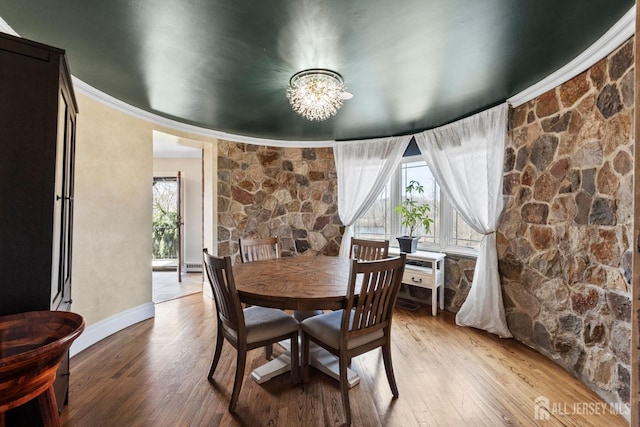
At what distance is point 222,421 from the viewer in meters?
1.61

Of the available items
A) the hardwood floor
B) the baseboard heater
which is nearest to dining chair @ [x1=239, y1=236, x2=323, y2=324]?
the hardwood floor

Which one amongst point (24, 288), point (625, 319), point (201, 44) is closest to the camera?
point (24, 288)

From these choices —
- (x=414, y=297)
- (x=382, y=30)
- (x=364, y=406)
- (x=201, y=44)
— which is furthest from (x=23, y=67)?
(x=414, y=297)

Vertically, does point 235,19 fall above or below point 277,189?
above

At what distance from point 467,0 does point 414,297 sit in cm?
320

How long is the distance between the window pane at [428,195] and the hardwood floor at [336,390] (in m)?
1.39

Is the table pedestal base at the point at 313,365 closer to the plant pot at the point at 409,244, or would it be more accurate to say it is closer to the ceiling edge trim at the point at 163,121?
the plant pot at the point at 409,244

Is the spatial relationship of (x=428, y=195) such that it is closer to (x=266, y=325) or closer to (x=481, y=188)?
(x=481, y=188)

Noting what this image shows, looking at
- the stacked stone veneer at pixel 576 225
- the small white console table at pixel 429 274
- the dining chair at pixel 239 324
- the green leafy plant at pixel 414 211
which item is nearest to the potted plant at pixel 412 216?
the green leafy plant at pixel 414 211

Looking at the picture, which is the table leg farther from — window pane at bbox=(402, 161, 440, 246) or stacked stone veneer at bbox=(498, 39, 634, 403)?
window pane at bbox=(402, 161, 440, 246)

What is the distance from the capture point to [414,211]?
349 centimetres

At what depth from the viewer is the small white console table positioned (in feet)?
10.3

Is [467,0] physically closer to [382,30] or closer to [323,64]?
[382,30]

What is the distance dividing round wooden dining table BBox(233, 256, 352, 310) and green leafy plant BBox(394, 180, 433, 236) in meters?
1.27
